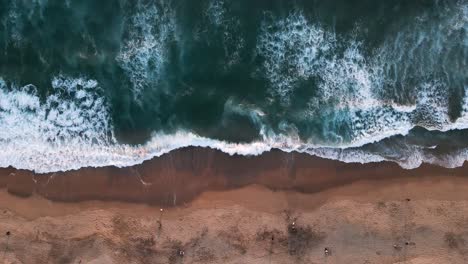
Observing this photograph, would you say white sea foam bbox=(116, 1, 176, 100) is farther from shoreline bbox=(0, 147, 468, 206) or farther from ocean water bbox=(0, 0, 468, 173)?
shoreline bbox=(0, 147, 468, 206)

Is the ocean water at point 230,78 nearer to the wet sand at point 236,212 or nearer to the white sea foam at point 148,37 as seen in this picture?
the white sea foam at point 148,37

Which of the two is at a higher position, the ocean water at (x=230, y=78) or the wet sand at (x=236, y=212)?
the ocean water at (x=230, y=78)

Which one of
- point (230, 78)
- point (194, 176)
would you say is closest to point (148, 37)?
point (230, 78)

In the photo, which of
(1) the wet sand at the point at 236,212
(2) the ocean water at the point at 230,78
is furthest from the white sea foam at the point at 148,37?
(1) the wet sand at the point at 236,212

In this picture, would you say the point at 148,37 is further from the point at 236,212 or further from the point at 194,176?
the point at 236,212

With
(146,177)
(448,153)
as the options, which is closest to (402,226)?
(448,153)

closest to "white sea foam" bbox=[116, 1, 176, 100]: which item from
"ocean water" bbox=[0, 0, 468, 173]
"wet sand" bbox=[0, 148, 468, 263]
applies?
"ocean water" bbox=[0, 0, 468, 173]

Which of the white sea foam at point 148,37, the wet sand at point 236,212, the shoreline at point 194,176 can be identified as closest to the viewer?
the wet sand at point 236,212

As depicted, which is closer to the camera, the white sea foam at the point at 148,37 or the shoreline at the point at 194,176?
the shoreline at the point at 194,176
